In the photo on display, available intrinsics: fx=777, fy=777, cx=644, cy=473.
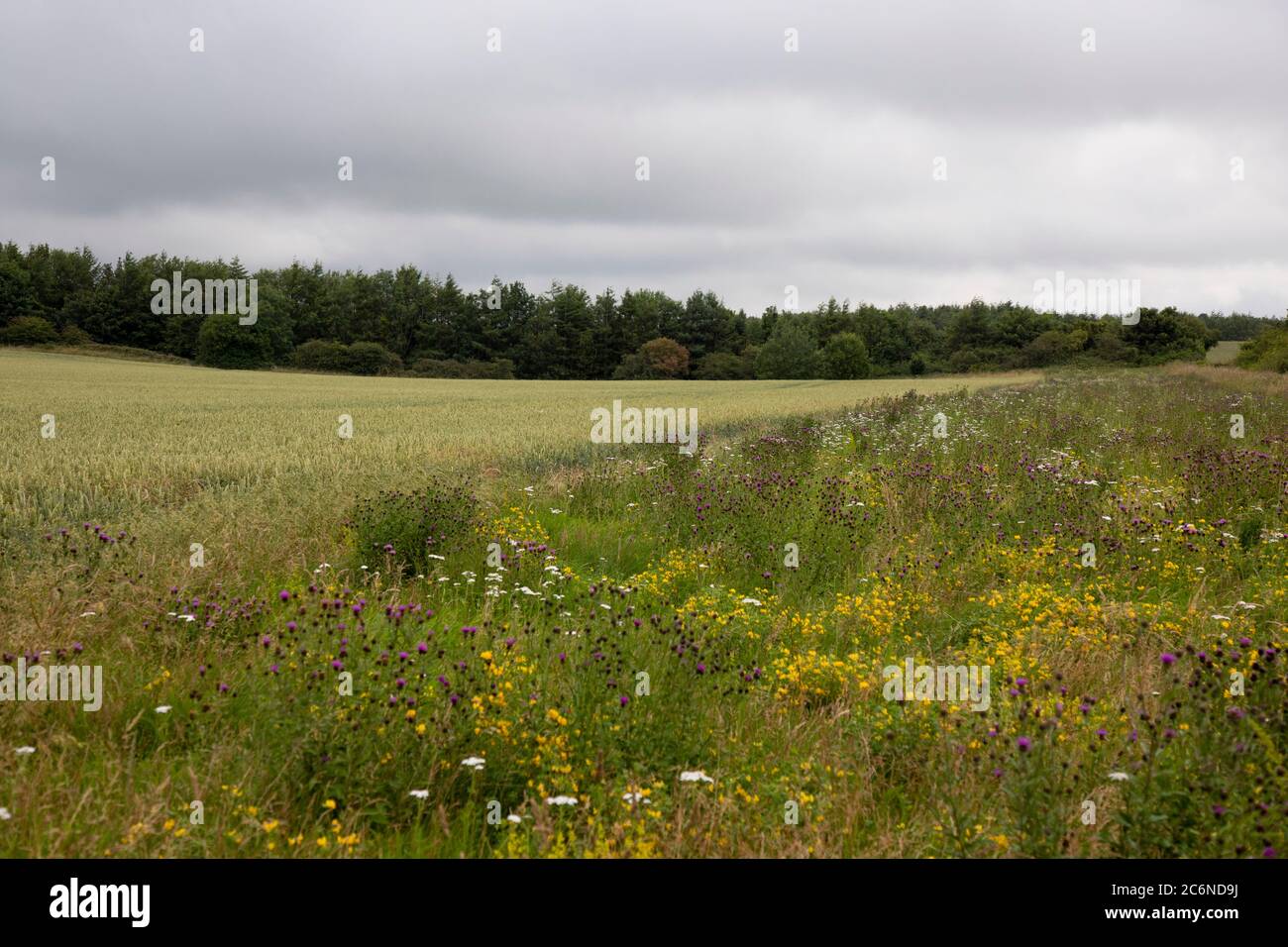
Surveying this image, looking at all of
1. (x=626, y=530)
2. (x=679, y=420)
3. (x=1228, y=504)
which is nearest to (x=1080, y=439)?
(x=1228, y=504)

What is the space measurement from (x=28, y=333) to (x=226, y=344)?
15.7m

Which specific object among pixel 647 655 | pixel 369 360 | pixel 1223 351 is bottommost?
pixel 647 655

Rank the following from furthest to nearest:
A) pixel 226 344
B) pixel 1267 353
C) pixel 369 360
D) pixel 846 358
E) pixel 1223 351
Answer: pixel 1223 351 < pixel 846 358 < pixel 369 360 < pixel 226 344 < pixel 1267 353

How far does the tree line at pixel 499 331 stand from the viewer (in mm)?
76375

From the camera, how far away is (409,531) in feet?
23.5

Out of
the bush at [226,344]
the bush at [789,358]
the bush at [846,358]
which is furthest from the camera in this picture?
the bush at [846,358]

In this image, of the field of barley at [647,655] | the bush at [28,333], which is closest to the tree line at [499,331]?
the bush at [28,333]

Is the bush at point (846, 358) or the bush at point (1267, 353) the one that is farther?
the bush at point (846, 358)

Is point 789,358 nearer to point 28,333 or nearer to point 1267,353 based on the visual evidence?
point 1267,353

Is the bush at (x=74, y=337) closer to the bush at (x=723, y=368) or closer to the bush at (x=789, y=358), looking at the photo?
the bush at (x=723, y=368)

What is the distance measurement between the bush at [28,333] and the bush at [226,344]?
38.8 ft

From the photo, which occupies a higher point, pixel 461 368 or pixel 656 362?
pixel 656 362

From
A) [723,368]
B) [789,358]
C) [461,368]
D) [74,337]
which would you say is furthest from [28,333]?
[789,358]
